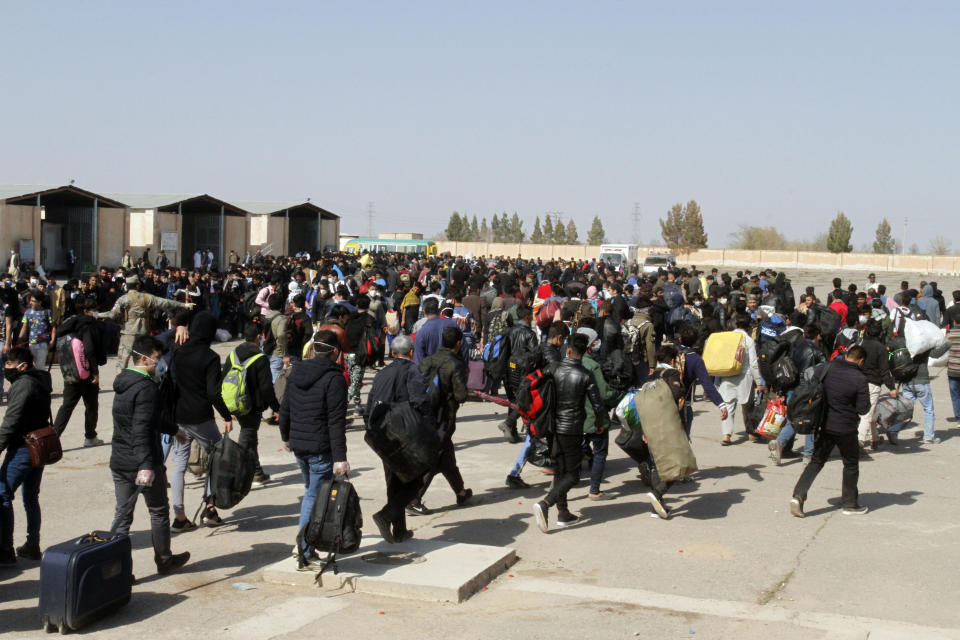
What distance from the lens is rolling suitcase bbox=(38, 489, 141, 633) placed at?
5.55 m

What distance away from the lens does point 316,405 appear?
647cm

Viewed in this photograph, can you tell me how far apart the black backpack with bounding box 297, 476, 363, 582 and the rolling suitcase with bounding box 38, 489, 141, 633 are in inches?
49.8

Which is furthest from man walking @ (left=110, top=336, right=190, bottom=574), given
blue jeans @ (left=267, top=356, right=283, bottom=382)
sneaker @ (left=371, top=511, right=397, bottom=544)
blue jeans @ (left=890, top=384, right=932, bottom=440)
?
blue jeans @ (left=890, top=384, right=932, bottom=440)

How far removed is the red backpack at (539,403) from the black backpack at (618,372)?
6.26ft

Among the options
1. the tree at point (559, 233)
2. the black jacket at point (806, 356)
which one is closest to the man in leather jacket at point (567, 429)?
the black jacket at point (806, 356)

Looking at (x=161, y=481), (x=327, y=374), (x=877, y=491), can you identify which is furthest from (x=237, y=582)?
(x=877, y=491)

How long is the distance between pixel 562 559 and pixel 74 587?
351 centimetres

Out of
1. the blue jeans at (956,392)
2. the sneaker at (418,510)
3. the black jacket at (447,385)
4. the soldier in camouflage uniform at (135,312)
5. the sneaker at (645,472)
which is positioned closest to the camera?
the black jacket at (447,385)

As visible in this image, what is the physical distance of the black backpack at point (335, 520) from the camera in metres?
6.11

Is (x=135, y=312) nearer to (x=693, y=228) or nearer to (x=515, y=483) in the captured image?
(x=515, y=483)

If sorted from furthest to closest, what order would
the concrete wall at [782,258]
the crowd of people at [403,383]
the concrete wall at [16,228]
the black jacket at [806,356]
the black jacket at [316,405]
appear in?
the concrete wall at [782,258]
the concrete wall at [16,228]
the black jacket at [806,356]
the crowd of people at [403,383]
the black jacket at [316,405]

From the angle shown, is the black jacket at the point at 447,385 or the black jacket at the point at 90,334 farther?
the black jacket at the point at 90,334

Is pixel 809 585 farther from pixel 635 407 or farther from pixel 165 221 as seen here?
pixel 165 221

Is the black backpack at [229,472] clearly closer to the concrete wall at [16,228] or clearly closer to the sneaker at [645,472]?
the sneaker at [645,472]
